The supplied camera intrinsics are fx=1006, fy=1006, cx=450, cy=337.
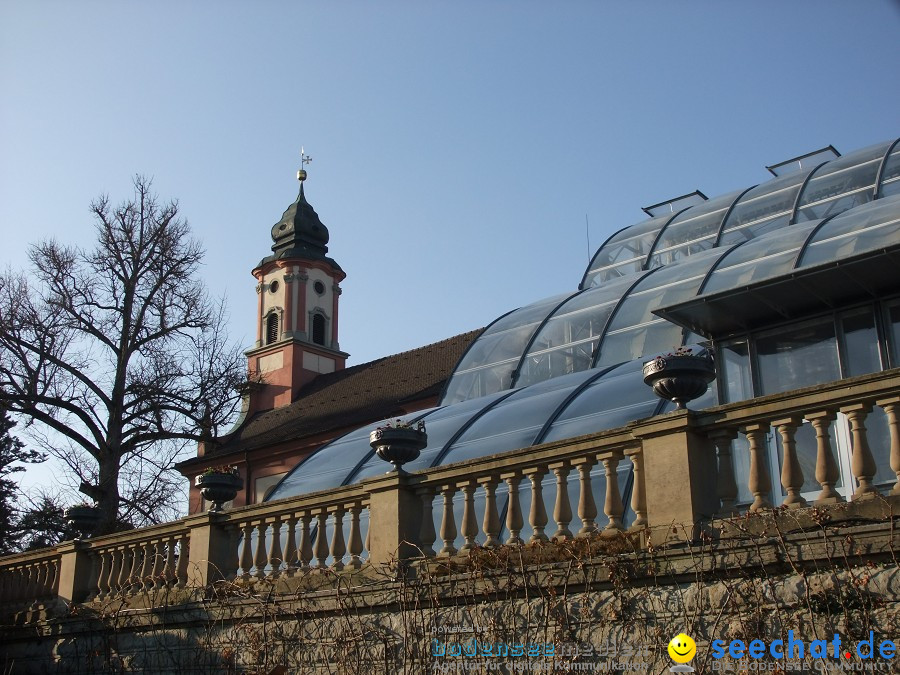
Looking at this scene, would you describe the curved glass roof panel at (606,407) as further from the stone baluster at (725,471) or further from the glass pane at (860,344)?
the stone baluster at (725,471)

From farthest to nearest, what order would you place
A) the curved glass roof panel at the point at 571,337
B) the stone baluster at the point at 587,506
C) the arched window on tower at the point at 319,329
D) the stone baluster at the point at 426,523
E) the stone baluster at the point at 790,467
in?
the arched window on tower at the point at 319,329
the curved glass roof panel at the point at 571,337
the stone baluster at the point at 426,523
the stone baluster at the point at 587,506
the stone baluster at the point at 790,467

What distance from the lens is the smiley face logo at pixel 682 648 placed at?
22.4 feet

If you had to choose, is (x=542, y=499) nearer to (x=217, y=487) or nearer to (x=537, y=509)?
(x=537, y=509)

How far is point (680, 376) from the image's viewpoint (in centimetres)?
799

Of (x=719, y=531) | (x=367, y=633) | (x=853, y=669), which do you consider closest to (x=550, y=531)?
(x=367, y=633)

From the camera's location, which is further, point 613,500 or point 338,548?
point 338,548

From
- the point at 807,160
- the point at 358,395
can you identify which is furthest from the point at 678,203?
the point at 358,395

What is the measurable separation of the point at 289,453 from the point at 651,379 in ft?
94.8

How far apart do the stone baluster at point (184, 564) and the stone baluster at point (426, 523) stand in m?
3.06

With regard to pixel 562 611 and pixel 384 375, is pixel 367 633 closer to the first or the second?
pixel 562 611

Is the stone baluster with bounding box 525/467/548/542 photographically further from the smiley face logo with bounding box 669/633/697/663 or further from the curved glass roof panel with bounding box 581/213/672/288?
the curved glass roof panel with bounding box 581/213/672/288

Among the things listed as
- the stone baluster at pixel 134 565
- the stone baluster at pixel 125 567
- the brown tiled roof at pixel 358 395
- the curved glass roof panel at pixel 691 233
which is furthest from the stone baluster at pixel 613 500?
the brown tiled roof at pixel 358 395

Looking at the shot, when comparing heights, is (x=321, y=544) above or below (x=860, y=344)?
below

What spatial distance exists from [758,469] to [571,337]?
11.9 meters
